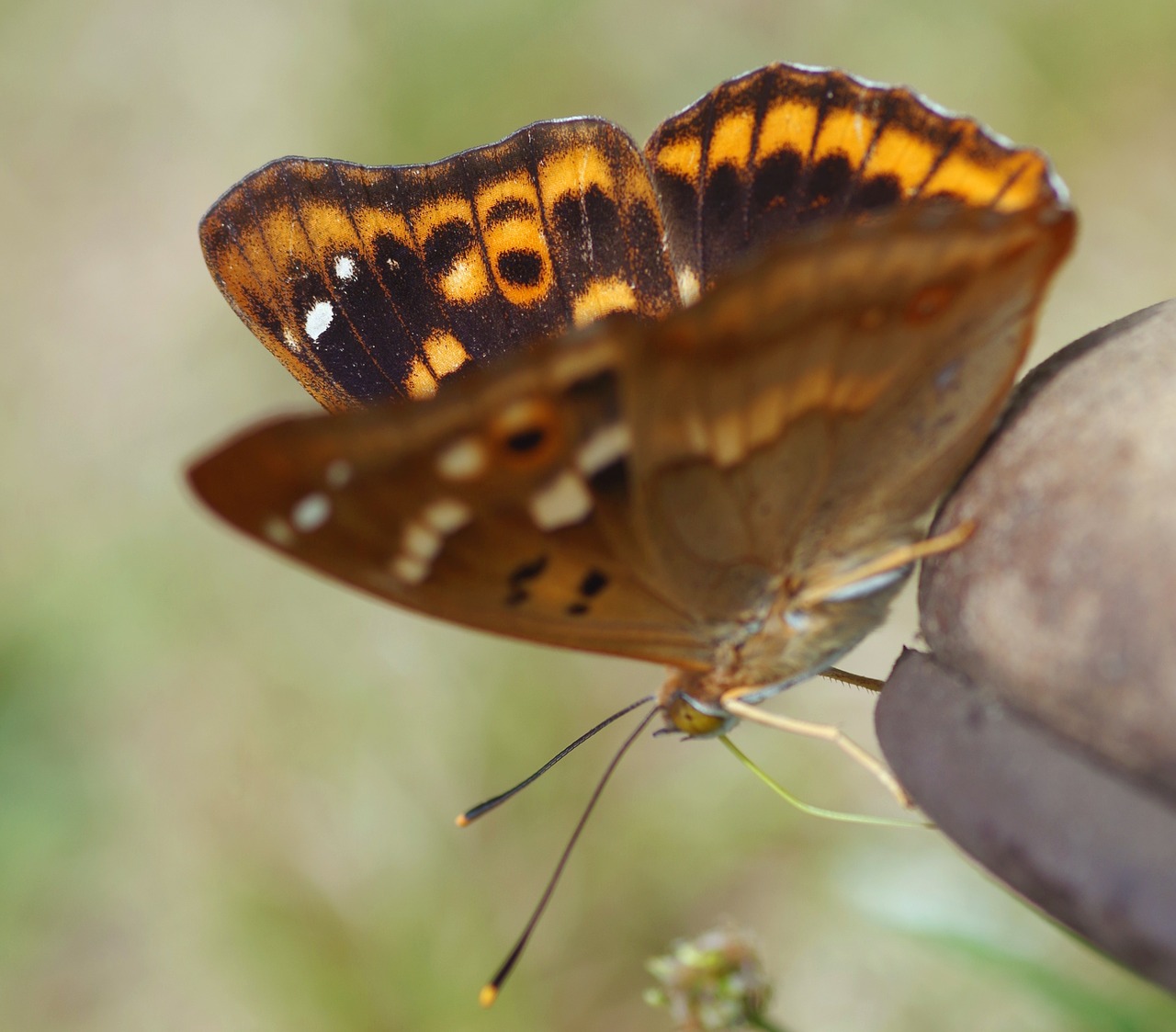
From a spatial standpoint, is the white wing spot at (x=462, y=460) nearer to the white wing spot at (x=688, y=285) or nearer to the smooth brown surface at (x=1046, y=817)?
the smooth brown surface at (x=1046, y=817)

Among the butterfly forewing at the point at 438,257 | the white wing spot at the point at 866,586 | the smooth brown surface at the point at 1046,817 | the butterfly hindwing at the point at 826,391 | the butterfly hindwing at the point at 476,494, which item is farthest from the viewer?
the butterfly forewing at the point at 438,257

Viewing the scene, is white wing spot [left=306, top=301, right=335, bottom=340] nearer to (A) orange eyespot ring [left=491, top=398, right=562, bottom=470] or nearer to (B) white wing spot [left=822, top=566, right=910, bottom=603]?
(A) orange eyespot ring [left=491, top=398, right=562, bottom=470]

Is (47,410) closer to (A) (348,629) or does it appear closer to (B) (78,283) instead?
(B) (78,283)

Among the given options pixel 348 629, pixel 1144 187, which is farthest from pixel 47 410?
pixel 1144 187

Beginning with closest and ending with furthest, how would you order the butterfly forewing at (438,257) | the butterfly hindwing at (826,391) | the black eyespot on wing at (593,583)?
the butterfly hindwing at (826,391)
the black eyespot on wing at (593,583)
the butterfly forewing at (438,257)

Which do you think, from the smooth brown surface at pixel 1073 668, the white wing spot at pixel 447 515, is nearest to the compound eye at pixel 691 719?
the smooth brown surface at pixel 1073 668
